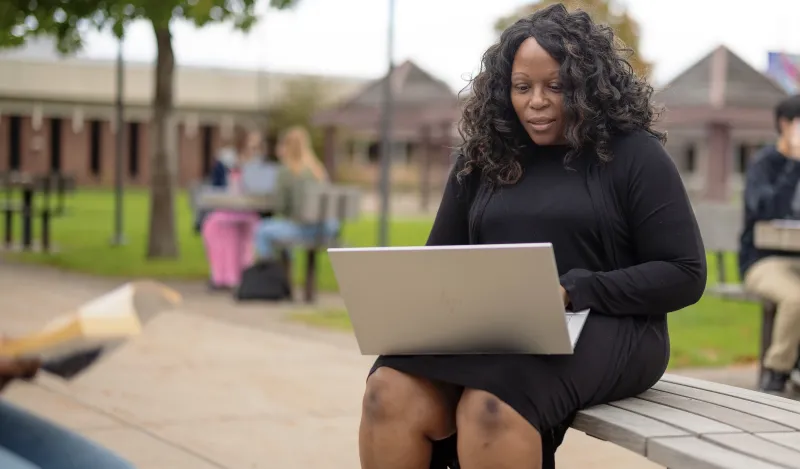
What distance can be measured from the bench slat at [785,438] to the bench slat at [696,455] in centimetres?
16

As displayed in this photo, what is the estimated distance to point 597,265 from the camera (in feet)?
11.6

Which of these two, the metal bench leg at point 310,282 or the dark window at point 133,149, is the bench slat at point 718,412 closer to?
the metal bench leg at point 310,282

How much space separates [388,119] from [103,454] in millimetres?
10079

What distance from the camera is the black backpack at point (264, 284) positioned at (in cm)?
1159

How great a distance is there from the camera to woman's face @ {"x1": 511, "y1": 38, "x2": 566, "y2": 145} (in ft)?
11.7

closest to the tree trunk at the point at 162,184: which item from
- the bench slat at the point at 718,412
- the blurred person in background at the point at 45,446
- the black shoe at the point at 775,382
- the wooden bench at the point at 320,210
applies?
the wooden bench at the point at 320,210

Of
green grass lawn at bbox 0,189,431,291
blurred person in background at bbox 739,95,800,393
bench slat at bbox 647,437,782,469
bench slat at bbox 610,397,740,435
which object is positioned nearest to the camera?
bench slat at bbox 647,437,782,469

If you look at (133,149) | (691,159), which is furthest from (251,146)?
(691,159)

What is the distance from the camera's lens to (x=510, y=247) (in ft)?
9.73

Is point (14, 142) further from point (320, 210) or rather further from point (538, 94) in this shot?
point (538, 94)

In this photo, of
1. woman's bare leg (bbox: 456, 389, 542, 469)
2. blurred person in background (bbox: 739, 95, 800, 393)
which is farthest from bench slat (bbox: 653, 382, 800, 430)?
blurred person in background (bbox: 739, 95, 800, 393)

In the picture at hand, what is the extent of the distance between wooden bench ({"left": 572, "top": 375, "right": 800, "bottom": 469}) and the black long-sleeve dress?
8cm

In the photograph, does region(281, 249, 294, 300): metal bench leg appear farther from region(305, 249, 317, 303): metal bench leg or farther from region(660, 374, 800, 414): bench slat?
region(660, 374, 800, 414): bench slat

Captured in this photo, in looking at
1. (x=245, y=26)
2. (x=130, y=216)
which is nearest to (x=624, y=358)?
(x=245, y=26)
